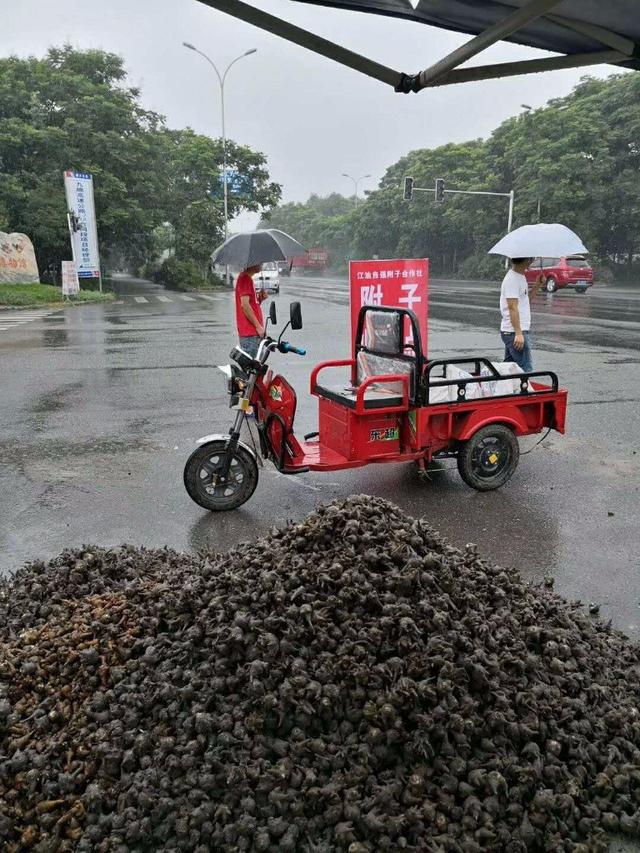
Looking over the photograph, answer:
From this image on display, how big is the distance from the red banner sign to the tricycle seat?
7.95ft

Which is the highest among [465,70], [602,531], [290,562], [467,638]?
[465,70]

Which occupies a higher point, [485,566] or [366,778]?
[485,566]

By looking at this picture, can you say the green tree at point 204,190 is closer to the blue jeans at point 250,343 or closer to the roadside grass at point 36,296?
the roadside grass at point 36,296

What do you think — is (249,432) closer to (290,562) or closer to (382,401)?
(382,401)

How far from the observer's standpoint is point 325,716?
2203 millimetres

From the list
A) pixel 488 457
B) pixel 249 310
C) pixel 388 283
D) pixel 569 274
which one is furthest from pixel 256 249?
pixel 569 274

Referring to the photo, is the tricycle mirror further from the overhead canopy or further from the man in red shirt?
the overhead canopy

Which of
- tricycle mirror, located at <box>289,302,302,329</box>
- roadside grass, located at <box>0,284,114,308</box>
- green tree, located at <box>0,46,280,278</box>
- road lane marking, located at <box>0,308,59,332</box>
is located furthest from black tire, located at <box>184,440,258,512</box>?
green tree, located at <box>0,46,280,278</box>

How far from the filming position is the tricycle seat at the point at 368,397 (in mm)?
5195

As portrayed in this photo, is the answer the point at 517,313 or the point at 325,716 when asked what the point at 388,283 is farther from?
the point at 325,716

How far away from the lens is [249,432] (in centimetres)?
536

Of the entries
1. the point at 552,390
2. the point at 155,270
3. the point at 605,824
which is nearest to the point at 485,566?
the point at 605,824

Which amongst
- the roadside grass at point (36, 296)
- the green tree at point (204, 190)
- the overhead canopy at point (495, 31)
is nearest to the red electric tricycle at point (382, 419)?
the overhead canopy at point (495, 31)

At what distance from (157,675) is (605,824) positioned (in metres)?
1.47
